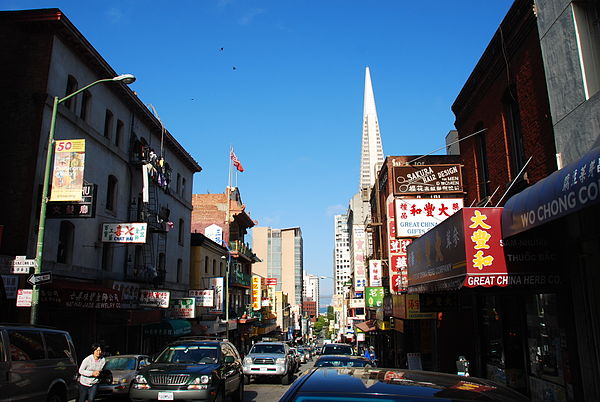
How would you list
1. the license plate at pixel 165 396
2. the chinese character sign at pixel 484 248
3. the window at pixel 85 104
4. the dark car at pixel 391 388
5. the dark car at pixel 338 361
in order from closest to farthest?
the dark car at pixel 391 388, the chinese character sign at pixel 484 248, the license plate at pixel 165 396, the dark car at pixel 338 361, the window at pixel 85 104

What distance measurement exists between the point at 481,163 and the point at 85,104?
17.4 metres

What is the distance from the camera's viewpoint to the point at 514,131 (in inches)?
500

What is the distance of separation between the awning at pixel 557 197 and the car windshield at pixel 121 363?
1277 cm

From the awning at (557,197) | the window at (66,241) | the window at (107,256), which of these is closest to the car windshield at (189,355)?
the awning at (557,197)

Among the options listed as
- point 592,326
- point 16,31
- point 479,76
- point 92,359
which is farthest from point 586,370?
point 16,31

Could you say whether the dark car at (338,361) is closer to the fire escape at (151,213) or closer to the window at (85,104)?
the window at (85,104)

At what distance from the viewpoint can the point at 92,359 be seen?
11.7m

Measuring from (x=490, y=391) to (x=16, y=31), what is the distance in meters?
21.6

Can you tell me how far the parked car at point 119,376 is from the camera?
14.7 m

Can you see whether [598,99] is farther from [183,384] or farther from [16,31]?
[16,31]

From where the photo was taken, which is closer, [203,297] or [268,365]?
[268,365]

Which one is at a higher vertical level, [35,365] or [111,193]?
[111,193]

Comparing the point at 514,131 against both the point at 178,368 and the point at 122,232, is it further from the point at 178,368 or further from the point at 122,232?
the point at 122,232

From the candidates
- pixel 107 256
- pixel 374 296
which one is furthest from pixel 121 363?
pixel 374 296
